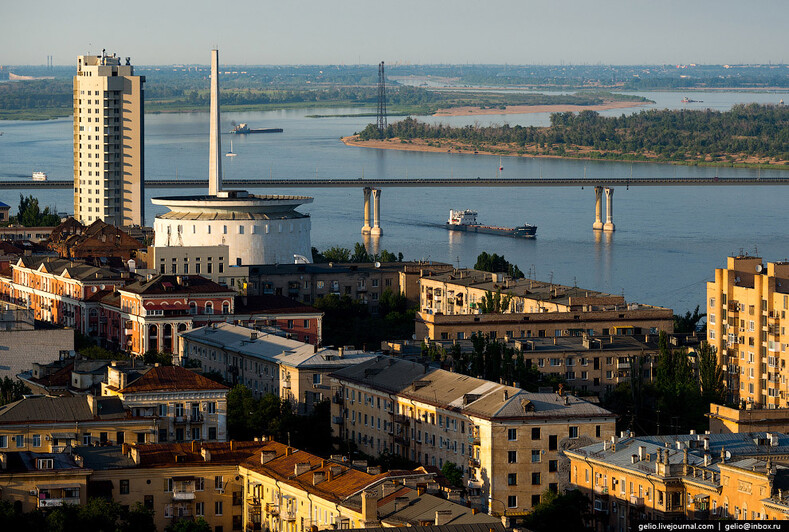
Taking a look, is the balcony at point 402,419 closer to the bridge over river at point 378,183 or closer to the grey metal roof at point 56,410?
the grey metal roof at point 56,410

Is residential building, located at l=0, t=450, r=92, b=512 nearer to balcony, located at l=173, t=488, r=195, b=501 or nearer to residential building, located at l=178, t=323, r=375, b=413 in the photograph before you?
balcony, located at l=173, t=488, r=195, b=501

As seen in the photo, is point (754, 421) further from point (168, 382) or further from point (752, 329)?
point (752, 329)

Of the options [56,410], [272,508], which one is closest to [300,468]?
[272,508]

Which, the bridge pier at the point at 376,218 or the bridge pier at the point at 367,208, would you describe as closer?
the bridge pier at the point at 376,218

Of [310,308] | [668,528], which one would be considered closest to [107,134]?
[310,308]

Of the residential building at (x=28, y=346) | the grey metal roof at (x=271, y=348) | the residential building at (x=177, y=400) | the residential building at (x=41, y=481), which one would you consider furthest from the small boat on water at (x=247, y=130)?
the residential building at (x=41, y=481)

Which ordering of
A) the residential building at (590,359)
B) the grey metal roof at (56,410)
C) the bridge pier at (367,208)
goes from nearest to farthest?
the grey metal roof at (56,410), the residential building at (590,359), the bridge pier at (367,208)

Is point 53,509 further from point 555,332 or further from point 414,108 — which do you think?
point 414,108
